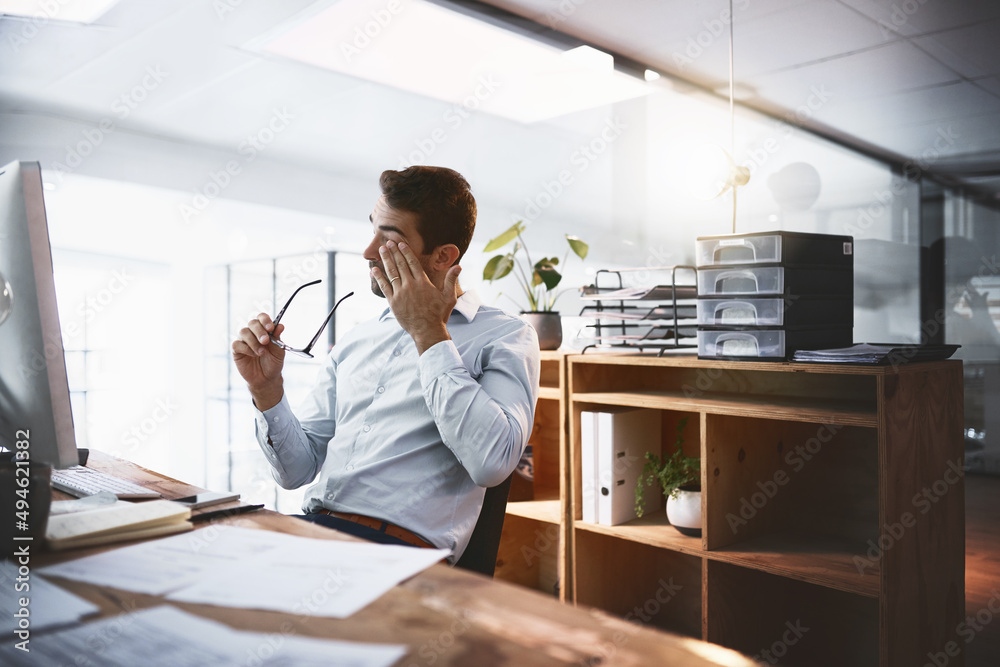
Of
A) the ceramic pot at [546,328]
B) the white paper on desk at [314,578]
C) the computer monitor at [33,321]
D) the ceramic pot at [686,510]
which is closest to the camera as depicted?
the white paper on desk at [314,578]

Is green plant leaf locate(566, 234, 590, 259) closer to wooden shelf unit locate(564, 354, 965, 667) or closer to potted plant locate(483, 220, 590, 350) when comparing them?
potted plant locate(483, 220, 590, 350)

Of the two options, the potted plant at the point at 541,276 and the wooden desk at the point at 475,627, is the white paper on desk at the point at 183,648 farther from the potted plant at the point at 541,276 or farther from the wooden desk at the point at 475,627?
the potted plant at the point at 541,276

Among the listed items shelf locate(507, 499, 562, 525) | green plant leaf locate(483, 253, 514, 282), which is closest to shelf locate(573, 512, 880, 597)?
shelf locate(507, 499, 562, 525)

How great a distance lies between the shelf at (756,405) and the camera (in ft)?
5.72

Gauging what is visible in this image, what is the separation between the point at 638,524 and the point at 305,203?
3568mm

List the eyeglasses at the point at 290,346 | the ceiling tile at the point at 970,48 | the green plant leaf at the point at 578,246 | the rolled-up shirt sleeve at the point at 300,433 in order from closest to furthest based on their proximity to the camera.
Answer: the eyeglasses at the point at 290,346 < the rolled-up shirt sleeve at the point at 300,433 < the ceiling tile at the point at 970,48 < the green plant leaf at the point at 578,246

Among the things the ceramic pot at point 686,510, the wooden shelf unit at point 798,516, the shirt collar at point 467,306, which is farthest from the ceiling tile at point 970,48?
the shirt collar at point 467,306

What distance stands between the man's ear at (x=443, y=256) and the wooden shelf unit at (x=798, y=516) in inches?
31.0

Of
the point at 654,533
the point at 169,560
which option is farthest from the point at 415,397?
the point at 654,533

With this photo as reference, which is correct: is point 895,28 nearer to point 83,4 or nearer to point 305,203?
point 83,4

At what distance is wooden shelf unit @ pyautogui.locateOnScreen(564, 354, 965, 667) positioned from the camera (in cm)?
173

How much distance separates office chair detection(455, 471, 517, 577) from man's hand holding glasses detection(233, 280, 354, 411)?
0.54m

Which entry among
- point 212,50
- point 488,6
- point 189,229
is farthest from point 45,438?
point 189,229

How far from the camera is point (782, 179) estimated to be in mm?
2377
